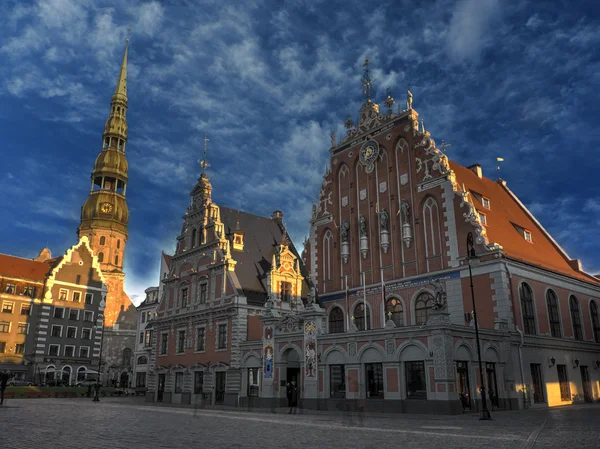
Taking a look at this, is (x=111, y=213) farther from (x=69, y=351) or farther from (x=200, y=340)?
(x=200, y=340)

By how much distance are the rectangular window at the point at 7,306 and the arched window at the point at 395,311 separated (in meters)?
47.5

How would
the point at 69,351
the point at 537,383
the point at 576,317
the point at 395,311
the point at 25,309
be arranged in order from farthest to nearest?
the point at 69,351 < the point at 25,309 < the point at 576,317 < the point at 395,311 < the point at 537,383

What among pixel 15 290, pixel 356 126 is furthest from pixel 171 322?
pixel 15 290

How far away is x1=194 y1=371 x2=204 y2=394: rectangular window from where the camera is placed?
41531 mm

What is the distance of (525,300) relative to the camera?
1303 inches

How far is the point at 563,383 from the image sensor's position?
3394 cm

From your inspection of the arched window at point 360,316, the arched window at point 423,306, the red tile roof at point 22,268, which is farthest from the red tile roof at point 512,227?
the red tile roof at point 22,268

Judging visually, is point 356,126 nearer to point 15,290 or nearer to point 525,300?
point 525,300

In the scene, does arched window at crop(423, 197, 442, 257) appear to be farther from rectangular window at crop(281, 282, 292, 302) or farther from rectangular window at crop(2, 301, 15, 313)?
rectangular window at crop(2, 301, 15, 313)

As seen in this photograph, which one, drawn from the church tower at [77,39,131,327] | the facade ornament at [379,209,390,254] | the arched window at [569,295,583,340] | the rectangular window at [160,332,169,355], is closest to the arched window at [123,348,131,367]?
the church tower at [77,39,131,327]

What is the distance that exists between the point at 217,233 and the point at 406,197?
15.6 m

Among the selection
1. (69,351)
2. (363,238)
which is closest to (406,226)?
(363,238)

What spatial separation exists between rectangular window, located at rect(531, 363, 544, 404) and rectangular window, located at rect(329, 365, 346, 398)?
11305 mm

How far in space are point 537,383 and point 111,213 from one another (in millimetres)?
88776
